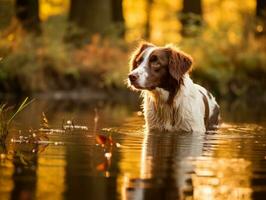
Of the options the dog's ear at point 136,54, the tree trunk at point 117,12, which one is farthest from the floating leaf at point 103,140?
the tree trunk at point 117,12

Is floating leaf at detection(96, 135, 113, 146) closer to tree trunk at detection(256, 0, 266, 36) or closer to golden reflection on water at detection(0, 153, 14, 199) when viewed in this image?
golden reflection on water at detection(0, 153, 14, 199)

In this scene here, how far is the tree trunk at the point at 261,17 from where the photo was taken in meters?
33.3

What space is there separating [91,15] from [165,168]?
2482 centimetres

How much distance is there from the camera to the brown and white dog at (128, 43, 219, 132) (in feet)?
44.8

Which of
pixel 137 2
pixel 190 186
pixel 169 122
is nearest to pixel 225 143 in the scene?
pixel 169 122

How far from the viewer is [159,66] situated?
44.9ft

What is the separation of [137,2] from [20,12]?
25.1 meters

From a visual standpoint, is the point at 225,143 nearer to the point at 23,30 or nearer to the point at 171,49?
the point at 171,49

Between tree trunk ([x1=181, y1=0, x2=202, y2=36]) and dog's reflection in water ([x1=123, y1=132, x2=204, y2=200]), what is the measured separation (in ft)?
71.4

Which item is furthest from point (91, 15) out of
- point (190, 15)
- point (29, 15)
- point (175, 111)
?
point (175, 111)

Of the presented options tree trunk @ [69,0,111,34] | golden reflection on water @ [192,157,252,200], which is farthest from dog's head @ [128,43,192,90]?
tree trunk @ [69,0,111,34]

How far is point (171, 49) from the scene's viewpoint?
1398 centimetres

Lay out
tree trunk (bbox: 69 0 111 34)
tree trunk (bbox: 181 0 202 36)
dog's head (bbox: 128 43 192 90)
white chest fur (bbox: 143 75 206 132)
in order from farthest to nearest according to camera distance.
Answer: tree trunk (bbox: 181 0 202 36)
tree trunk (bbox: 69 0 111 34)
white chest fur (bbox: 143 75 206 132)
dog's head (bbox: 128 43 192 90)

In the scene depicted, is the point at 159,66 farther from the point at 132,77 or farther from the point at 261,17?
the point at 261,17
